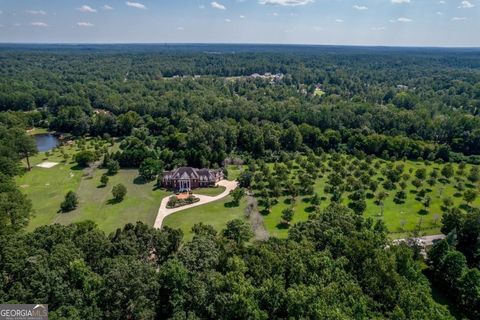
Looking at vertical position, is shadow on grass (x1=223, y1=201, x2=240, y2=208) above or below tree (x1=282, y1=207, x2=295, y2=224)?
below

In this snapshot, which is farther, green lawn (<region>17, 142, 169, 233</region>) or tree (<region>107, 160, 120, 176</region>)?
tree (<region>107, 160, 120, 176</region>)

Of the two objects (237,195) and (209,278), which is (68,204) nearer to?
(237,195)

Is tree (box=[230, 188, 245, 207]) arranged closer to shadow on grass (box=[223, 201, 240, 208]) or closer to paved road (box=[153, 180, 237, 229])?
shadow on grass (box=[223, 201, 240, 208])

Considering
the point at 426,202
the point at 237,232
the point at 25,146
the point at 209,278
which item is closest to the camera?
the point at 209,278

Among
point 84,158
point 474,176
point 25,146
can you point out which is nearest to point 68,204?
point 84,158

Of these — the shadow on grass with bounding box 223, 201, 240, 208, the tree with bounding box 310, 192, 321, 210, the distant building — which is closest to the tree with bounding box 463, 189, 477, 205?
the tree with bounding box 310, 192, 321, 210

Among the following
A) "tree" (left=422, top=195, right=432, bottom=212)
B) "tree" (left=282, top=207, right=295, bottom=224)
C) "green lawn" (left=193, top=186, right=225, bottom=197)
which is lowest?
"green lawn" (left=193, top=186, right=225, bottom=197)
